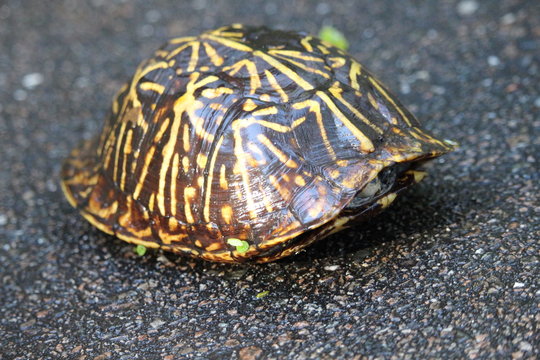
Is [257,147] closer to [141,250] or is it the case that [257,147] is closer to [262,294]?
[262,294]

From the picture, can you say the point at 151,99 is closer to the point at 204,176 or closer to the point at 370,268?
the point at 204,176

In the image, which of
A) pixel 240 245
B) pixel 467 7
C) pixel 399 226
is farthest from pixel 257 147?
pixel 467 7

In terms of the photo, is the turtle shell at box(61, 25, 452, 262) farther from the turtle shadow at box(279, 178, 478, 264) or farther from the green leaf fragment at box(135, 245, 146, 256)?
the turtle shadow at box(279, 178, 478, 264)

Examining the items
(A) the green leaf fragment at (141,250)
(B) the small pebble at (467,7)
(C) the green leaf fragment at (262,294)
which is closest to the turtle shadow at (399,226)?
(C) the green leaf fragment at (262,294)

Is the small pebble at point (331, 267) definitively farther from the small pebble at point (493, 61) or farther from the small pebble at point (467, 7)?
the small pebble at point (467, 7)

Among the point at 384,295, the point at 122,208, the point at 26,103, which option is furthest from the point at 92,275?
the point at 26,103

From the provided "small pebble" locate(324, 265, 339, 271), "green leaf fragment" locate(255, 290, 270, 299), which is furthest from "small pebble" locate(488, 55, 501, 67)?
"green leaf fragment" locate(255, 290, 270, 299)

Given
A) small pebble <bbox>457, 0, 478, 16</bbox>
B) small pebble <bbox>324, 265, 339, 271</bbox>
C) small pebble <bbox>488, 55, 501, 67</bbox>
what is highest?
small pebble <bbox>457, 0, 478, 16</bbox>
